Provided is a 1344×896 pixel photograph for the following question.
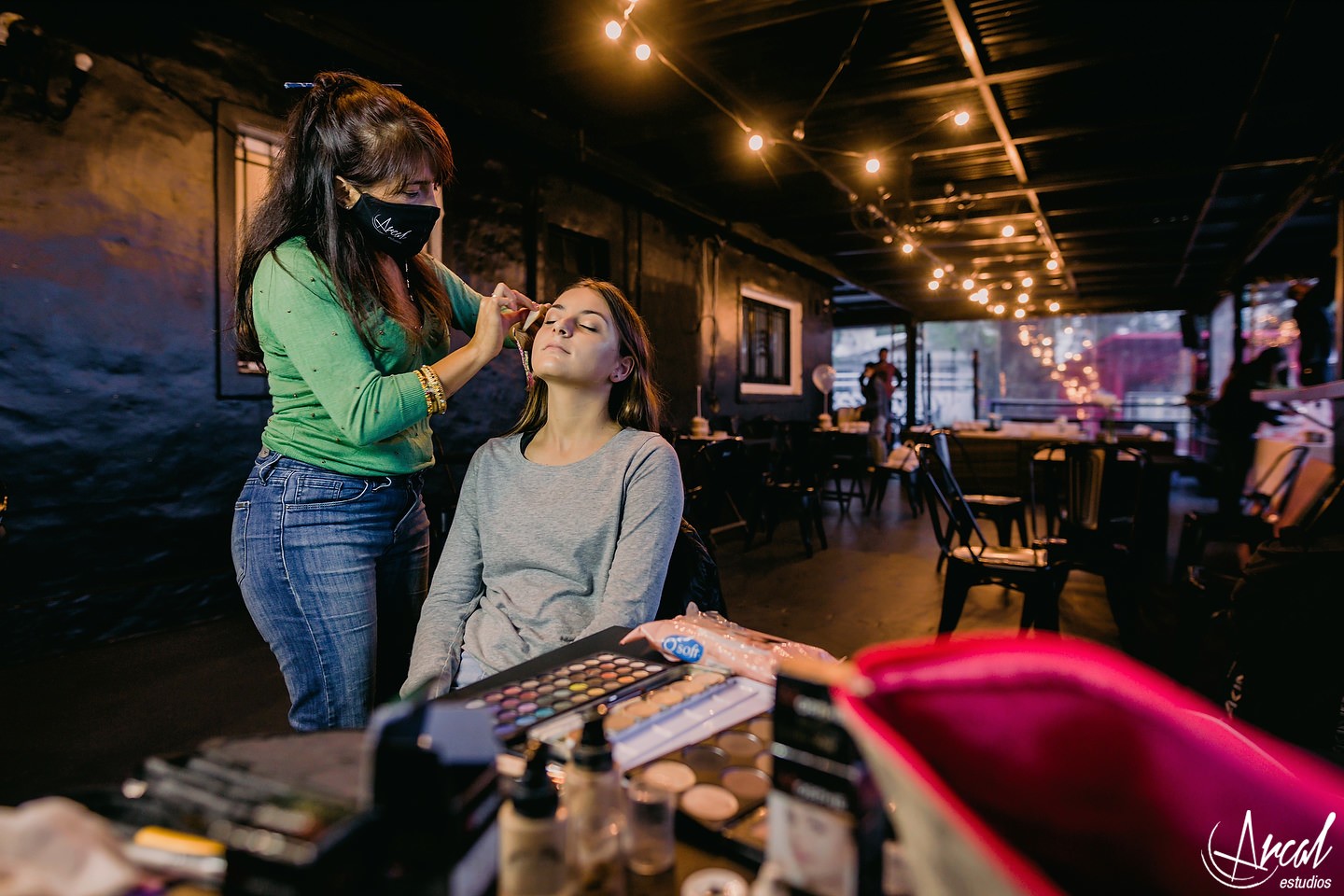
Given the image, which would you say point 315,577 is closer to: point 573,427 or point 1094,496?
point 573,427

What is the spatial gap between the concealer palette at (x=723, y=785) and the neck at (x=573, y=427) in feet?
3.31

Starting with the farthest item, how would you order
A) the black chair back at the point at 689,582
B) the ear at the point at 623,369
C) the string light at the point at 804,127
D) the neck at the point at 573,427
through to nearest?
1. the string light at the point at 804,127
2. the ear at the point at 623,369
3. the neck at the point at 573,427
4. the black chair back at the point at 689,582

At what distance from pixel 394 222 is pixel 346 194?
0.11 metres

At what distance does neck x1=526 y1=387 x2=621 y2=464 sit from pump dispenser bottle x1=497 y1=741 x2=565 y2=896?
123cm

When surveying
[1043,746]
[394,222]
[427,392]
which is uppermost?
[394,222]

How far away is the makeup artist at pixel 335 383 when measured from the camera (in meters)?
1.38

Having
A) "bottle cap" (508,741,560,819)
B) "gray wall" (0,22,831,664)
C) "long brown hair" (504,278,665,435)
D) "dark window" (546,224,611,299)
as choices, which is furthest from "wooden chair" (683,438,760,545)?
"bottle cap" (508,741,560,819)

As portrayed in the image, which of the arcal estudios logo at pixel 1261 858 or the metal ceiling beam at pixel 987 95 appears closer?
the arcal estudios logo at pixel 1261 858

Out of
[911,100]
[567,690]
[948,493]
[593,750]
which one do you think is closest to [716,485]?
[948,493]

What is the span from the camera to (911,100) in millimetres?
5137

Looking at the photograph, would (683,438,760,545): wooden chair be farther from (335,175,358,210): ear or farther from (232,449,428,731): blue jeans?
(335,175,358,210): ear

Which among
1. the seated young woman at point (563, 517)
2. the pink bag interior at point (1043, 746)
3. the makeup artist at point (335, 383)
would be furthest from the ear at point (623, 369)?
the pink bag interior at point (1043, 746)

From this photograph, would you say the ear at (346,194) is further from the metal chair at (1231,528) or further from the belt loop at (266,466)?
the metal chair at (1231,528)

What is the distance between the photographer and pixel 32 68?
3.02 meters
